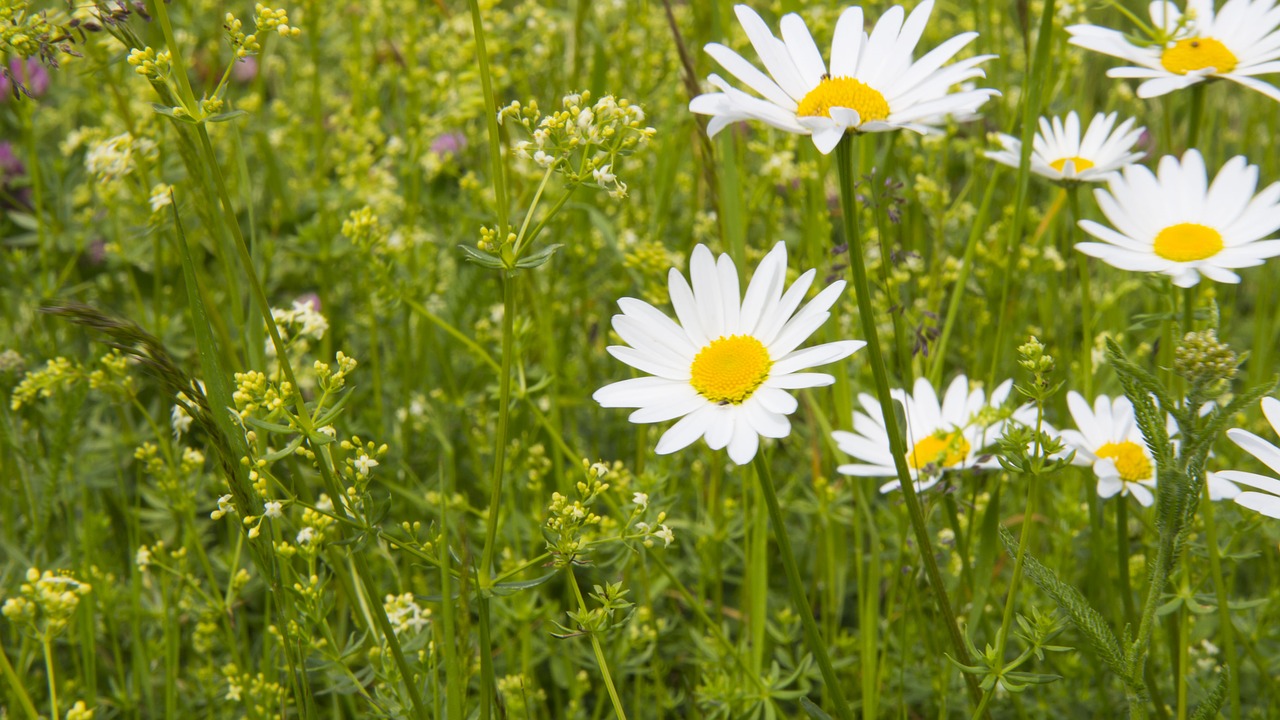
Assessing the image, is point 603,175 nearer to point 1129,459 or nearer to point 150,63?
point 150,63

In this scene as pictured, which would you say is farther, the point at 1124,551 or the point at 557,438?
the point at 557,438

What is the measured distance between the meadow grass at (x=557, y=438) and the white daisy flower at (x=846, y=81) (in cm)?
9

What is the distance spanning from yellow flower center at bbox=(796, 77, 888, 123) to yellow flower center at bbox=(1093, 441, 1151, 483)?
747 mm

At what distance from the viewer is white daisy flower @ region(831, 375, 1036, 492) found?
1631mm

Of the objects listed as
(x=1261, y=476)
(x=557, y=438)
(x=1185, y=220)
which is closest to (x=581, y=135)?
(x=557, y=438)

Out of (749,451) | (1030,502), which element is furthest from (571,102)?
(1030,502)

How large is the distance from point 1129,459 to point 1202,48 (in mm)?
685

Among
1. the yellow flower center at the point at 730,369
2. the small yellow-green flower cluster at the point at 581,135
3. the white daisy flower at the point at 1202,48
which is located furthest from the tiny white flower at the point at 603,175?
the white daisy flower at the point at 1202,48

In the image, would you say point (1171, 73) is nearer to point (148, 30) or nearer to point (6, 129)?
point (148, 30)

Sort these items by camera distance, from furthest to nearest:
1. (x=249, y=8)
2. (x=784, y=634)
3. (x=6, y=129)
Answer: (x=249, y=8), (x=6, y=129), (x=784, y=634)

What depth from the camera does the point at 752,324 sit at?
1379mm

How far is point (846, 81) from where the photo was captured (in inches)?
53.5

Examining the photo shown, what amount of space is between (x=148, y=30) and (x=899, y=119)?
8.29 feet

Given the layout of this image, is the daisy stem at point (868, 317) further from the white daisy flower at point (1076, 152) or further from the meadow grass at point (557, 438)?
the white daisy flower at point (1076, 152)
